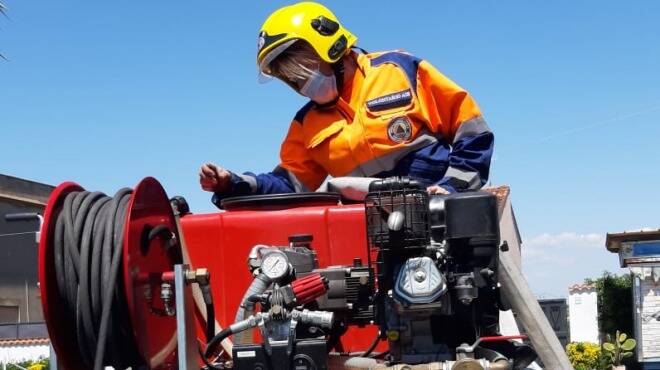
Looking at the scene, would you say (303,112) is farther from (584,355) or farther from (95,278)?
(584,355)

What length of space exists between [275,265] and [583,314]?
23.6 meters

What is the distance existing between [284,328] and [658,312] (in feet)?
63.3

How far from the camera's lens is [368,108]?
179 inches

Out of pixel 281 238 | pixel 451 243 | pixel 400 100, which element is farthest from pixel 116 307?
pixel 400 100

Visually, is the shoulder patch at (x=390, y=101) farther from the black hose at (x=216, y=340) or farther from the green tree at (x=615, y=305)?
the green tree at (x=615, y=305)

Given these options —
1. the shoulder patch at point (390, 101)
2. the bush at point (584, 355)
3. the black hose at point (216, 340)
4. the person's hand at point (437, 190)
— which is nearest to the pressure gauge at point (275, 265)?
the black hose at point (216, 340)

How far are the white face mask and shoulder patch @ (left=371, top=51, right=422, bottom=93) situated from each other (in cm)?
24

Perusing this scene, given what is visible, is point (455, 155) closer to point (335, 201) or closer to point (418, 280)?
point (335, 201)

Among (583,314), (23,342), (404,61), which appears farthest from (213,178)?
(583,314)

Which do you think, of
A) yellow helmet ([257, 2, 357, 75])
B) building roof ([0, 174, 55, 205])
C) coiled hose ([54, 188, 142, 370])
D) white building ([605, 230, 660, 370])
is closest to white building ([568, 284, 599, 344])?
white building ([605, 230, 660, 370])

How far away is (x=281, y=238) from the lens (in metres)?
3.96

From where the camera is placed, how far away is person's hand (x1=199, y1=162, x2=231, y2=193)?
4.57m

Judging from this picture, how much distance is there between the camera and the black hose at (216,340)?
3.38 metres

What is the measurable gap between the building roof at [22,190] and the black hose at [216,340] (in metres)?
21.5
